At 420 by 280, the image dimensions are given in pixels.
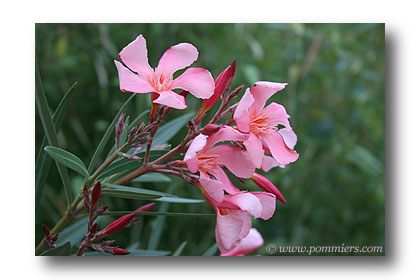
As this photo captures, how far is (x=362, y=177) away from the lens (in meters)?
1.62

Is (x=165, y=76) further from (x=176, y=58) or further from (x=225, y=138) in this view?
(x=225, y=138)

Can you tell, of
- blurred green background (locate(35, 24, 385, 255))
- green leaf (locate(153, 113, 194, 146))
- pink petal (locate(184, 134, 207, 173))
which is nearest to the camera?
pink petal (locate(184, 134, 207, 173))

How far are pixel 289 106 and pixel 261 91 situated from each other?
29.2 inches

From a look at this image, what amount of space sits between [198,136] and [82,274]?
0.68 m

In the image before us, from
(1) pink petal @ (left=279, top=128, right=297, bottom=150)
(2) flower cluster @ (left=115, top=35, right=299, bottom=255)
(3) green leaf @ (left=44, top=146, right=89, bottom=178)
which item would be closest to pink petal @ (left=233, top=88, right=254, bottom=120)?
(2) flower cluster @ (left=115, top=35, right=299, bottom=255)

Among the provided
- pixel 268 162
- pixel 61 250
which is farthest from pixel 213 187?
pixel 61 250

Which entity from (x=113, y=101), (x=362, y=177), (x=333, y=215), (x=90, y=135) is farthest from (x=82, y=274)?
(x=362, y=177)

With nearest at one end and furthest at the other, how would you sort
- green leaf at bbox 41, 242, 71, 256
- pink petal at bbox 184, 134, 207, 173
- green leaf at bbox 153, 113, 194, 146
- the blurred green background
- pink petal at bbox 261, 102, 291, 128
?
pink petal at bbox 184, 134, 207, 173
pink petal at bbox 261, 102, 291, 128
green leaf at bbox 41, 242, 71, 256
green leaf at bbox 153, 113, 194, 146
the blurred green background

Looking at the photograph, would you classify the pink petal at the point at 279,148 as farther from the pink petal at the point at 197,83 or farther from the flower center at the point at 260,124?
the pink petal at the point at 197,83

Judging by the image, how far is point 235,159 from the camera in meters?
0.85

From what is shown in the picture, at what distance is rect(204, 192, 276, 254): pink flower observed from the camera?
829 mm

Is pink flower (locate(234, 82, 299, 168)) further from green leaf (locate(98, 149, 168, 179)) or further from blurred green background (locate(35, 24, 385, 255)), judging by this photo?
blurred green background (locate(35, 24, 385, 255))

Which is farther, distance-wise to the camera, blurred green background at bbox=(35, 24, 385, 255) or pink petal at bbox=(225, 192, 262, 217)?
blurred green background at bbox=(35, 24, 385, 255)
